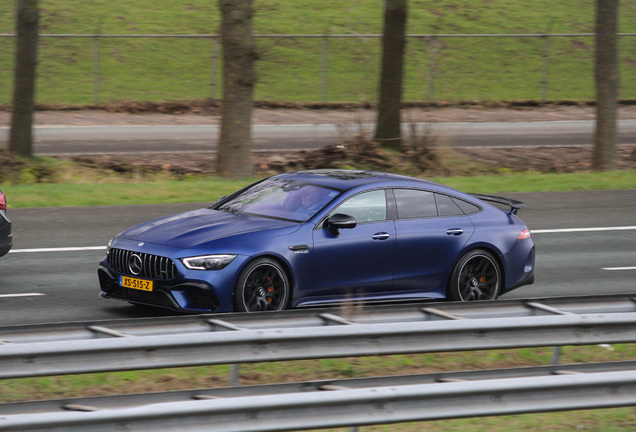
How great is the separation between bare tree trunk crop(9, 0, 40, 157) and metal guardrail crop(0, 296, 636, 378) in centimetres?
1551

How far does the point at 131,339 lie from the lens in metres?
5.91

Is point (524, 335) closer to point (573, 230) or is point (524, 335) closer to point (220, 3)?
point (573, 230)

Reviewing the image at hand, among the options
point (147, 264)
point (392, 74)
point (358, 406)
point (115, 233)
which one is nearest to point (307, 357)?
point (358, 406)

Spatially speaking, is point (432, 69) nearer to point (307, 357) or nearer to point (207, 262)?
point (207, 262)

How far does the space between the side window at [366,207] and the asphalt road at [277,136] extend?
40.1ft

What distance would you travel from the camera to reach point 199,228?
32.0 ft

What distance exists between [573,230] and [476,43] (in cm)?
2306

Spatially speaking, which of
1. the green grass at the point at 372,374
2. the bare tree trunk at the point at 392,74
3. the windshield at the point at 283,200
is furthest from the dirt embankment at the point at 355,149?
the green grass at the point at 372,374

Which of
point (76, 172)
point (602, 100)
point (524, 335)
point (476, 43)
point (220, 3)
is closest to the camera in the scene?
point (524, 335)

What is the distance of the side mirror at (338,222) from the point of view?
9922 mm

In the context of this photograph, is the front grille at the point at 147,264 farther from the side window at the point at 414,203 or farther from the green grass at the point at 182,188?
the green grass at the point at 182,188

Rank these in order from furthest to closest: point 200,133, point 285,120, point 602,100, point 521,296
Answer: point 285,120 < point 200,133 < point 602,100 < point 521,296

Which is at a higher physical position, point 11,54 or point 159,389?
point 11,54

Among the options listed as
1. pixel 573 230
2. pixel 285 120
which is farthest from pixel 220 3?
pixel 285 120
